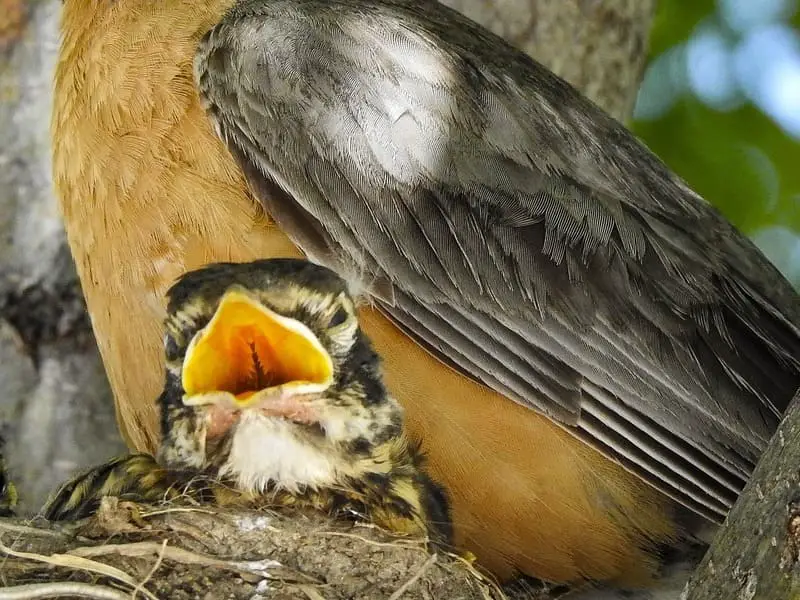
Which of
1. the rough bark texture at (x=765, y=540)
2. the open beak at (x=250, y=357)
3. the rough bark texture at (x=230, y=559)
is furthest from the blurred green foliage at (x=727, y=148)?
the rough bark texture at (x=765, y=540)

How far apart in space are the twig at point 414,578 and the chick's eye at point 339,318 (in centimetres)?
55

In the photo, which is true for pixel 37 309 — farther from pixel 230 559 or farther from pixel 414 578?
pixel 414 578

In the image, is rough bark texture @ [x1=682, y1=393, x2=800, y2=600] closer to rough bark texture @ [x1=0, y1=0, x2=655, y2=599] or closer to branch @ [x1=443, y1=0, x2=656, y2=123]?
rough bark texture @ [x1=0, y1=0, x2=655, y2=599]

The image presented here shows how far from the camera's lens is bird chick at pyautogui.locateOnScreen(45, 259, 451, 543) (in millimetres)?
2406

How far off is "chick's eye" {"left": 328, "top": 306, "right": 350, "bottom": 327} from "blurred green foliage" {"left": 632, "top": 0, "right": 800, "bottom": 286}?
2.48m

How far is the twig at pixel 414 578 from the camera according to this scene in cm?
→ 227

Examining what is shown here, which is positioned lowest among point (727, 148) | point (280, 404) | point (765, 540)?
point (280, 404)

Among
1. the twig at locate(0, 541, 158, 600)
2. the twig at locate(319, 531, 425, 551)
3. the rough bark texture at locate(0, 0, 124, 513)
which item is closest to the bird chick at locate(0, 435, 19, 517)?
the rough bark texture at locate(0, 0, 124, 513)

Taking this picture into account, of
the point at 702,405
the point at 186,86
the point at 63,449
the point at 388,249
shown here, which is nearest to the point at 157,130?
the point at 186,86

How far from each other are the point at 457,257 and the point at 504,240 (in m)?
0.14

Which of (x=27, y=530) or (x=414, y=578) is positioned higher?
(x=414, y=578)

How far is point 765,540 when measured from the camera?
1691 mm

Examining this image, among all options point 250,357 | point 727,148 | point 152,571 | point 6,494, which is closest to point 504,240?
point 250,357

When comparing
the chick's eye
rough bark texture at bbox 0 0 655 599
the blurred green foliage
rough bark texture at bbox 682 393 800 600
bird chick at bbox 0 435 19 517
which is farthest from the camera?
the blurred green foliage
